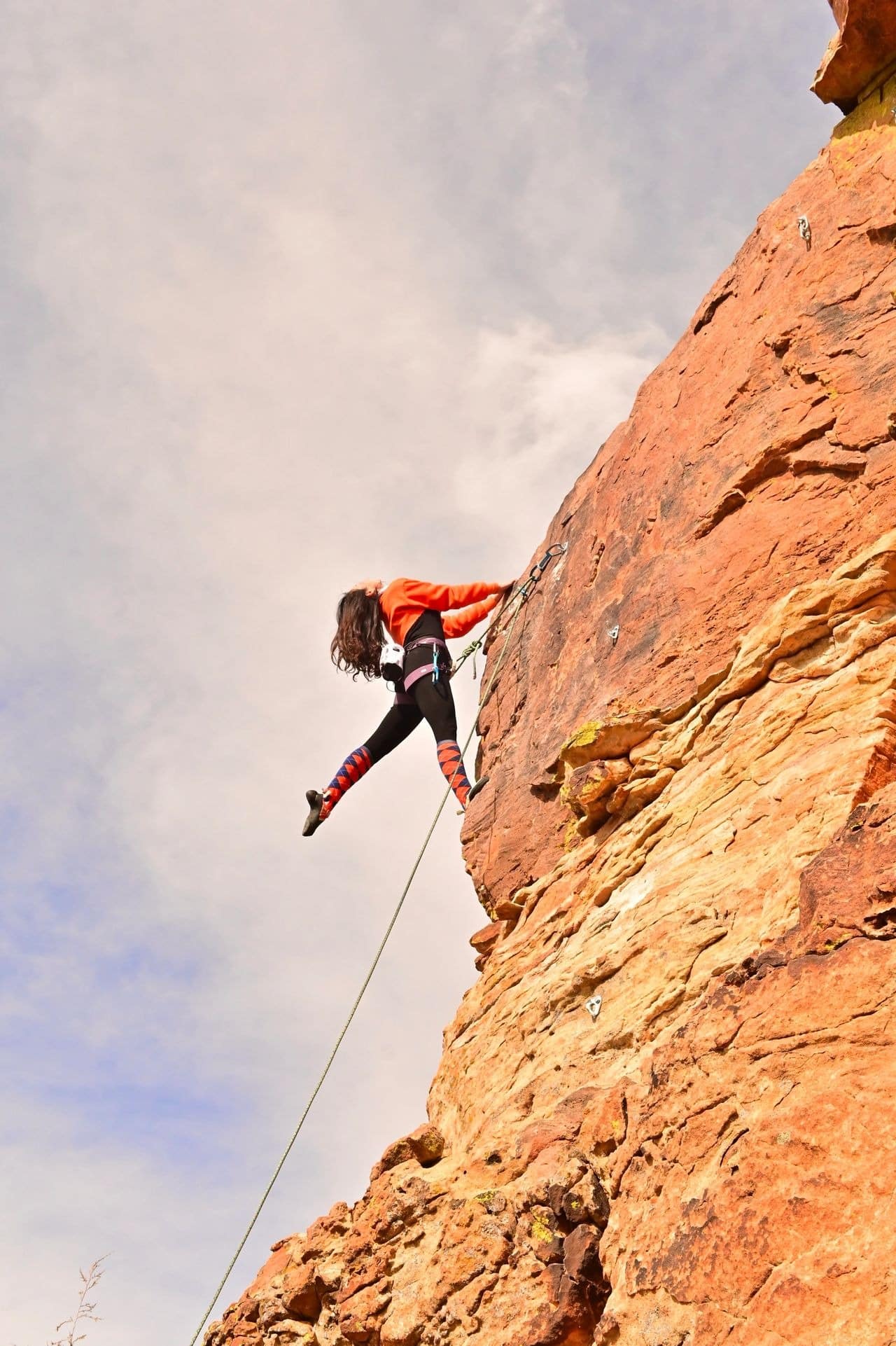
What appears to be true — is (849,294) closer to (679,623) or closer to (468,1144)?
(679,623)

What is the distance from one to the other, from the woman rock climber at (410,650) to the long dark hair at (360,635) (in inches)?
0.4

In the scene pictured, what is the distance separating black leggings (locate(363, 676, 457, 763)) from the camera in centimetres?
1075

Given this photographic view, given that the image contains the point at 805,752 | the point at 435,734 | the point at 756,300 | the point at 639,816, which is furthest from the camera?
the point at 435,734

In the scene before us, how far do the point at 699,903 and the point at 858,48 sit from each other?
6095 millimetres

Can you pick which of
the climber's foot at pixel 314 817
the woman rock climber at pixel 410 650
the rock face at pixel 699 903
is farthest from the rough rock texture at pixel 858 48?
the climber's foot at pixel 314 817

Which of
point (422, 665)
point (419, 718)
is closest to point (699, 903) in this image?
point (422, 665)

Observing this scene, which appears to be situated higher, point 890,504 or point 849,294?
point 849,294

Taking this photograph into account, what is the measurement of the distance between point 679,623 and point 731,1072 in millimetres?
3786

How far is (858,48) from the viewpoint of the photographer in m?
7.96

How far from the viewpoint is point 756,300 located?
27.2ft

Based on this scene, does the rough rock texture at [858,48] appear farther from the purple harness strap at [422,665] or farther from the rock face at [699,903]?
the purple harness strap at [422,665]

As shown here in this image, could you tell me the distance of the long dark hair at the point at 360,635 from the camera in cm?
1181

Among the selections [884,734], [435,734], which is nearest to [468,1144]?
[884,734]

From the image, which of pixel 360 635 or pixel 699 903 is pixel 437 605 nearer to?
pixel 360 635
